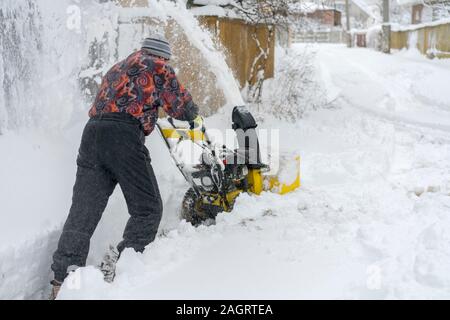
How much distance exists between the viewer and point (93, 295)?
289cm

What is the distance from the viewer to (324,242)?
3596 mm

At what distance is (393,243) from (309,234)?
2.07ft

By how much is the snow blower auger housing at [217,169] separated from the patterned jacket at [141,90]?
0.47 metres

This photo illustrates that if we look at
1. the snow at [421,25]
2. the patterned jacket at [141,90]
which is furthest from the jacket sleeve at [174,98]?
the snow at [421,25]

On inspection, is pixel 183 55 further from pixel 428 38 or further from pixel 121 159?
pixel 428 38

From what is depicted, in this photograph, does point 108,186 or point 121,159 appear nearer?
point 121,159

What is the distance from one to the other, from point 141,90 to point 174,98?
10.9 inches

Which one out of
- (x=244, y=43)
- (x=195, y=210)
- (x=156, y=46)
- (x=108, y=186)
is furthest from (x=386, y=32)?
(x=108, y=186)

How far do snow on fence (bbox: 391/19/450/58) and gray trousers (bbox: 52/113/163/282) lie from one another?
57.1 ft

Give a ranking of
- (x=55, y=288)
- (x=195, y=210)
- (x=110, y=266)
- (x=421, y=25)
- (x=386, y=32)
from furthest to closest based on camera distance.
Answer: (x=386, y=32), (x=421, y=25), (x=195, y=210), (x=110, y=266), (x=55, y=288)

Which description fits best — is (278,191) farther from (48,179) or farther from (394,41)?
(394,41)

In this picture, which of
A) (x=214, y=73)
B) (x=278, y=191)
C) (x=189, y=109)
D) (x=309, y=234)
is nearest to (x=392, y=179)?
(x=278, y=191)

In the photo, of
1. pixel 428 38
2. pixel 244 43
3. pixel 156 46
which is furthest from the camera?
pixel 428 38

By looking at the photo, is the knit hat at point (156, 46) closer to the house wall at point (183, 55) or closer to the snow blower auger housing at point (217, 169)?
the snow blower auger housing at point (217, 169)
